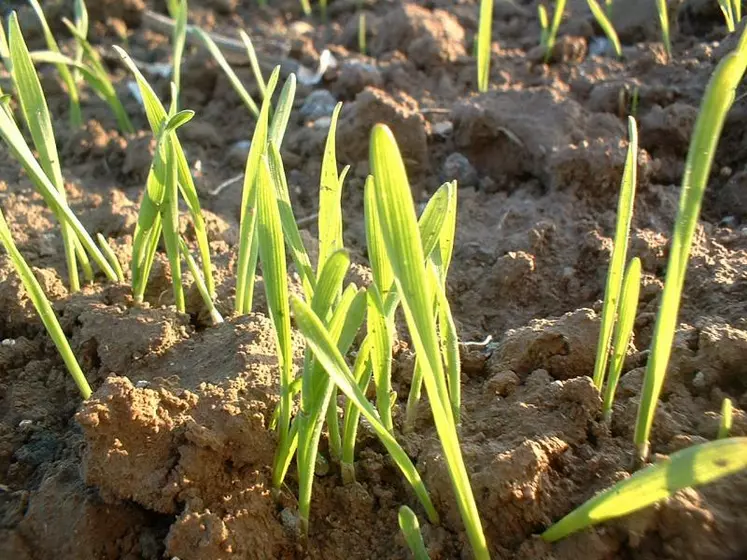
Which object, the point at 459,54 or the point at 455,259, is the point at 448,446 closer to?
the point at 455,259

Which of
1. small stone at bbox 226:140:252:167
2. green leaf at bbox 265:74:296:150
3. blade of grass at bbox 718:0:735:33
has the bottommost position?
small stone at bbox 226:140:252:167

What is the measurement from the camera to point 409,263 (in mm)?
616

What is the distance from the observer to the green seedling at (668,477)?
1.98ft

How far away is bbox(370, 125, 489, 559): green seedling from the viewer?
0.59 m

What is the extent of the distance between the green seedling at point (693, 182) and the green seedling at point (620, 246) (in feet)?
0.35

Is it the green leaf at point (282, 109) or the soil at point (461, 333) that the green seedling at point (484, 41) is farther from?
the green leaf at point (282, 109)

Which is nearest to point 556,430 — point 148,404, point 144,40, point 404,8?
point 148,404

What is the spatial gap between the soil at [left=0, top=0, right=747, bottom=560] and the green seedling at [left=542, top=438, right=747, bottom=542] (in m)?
0.07

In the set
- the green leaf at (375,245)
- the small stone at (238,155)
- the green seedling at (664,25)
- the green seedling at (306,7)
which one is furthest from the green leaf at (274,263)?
the green seedling at (306,7)

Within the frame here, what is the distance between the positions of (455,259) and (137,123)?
1.06m

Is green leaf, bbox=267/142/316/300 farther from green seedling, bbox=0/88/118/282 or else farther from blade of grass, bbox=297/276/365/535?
green seedling, bbox=0/88/118/282

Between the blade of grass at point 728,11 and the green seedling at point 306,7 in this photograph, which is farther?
the green seedling at point 306,7

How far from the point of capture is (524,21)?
2.20 meters

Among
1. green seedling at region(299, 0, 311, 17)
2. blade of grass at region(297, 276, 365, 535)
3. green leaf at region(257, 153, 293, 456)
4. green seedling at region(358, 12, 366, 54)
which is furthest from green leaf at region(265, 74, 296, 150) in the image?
green seedling at region(299, 0, 311, 17)
